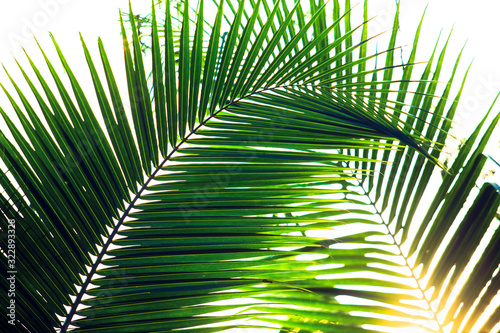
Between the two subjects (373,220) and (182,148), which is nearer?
(182,148)

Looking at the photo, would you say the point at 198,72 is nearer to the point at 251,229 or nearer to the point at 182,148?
the point at 182,148

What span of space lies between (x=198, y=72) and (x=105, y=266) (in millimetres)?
425

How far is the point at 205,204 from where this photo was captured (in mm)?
625

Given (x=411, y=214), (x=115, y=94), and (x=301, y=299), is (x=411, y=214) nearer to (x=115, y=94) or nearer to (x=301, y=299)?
(x=301, y=299)

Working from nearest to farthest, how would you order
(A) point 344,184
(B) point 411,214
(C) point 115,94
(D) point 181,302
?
(D) point 181,302, (C) point 115,94, (B) point 411,214, (A) point 344,184

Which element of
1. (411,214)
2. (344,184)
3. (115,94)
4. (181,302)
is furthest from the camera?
(344,184)

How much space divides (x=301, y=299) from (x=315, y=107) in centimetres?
43

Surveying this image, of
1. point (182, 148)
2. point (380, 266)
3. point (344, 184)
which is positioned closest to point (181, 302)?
point (182, 148)

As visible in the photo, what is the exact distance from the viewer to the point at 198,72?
0.73 metres

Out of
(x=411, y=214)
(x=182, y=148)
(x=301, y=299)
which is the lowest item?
(x=301, y=299)

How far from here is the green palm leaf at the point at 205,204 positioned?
566mm

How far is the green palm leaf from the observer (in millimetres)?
566

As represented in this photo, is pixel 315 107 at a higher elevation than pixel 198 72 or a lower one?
lower

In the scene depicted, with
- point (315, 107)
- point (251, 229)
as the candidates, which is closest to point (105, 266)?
A: point (251, 229)
